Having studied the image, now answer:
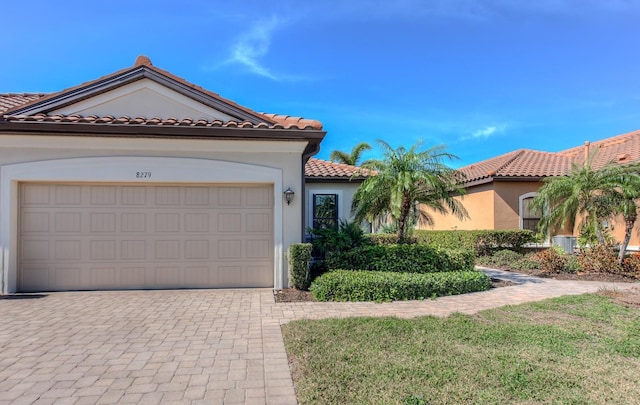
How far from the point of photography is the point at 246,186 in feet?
27.9

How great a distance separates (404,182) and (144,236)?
631 cm

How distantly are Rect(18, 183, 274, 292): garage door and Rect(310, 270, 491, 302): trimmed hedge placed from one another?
1666 millimetres

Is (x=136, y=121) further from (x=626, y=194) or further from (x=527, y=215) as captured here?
(x=527, y=215)

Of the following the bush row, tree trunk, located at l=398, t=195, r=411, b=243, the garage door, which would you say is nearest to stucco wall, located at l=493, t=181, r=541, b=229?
the bush row

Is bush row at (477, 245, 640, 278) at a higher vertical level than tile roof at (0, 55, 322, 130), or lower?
lower

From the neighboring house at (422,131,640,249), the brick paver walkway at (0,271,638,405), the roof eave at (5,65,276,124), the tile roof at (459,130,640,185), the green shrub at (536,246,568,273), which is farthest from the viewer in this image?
the tile roof at (459,130,640,185)

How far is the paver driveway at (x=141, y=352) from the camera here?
A: 11.3 ft

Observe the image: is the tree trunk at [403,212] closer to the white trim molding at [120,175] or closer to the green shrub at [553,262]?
the white trim molding at [120,175]

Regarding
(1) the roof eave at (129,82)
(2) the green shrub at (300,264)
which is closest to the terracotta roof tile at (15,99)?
(1) the roof eave at (129,82)

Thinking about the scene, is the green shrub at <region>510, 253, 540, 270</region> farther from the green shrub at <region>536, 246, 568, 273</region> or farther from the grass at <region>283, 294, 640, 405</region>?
the grass at <region>283, 294, 640, 405</region>

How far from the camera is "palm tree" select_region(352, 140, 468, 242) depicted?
9102mm

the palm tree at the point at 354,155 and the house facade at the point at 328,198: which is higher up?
the palm tree at the point at 354,155

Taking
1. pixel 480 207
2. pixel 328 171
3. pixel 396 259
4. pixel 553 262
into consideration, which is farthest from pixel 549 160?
pixel 396 259

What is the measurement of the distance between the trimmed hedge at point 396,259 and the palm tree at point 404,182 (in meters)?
1.01
